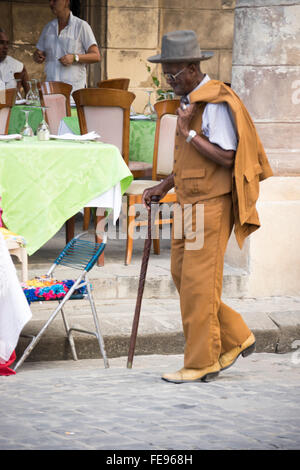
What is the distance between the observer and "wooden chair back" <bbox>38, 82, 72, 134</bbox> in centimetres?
844

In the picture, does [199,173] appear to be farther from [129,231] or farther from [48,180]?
[129,231]

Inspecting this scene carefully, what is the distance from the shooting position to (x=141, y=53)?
1323 centimetres

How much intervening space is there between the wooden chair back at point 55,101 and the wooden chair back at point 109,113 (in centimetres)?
114

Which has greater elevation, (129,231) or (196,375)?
(129,231)

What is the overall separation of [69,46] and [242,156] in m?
5.65

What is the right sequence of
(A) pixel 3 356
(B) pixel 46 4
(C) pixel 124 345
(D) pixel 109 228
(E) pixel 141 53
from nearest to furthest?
(A) pixel 3 356, (C) pixel 124 345, (D) pixel 109 228, (E) pixel 141 53, (B) pixel 46 4

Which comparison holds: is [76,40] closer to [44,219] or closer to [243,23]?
[243,23]

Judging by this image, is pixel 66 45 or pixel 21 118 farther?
pixel 66 45

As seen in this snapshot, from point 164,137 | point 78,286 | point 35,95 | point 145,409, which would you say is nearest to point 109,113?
point 164,137

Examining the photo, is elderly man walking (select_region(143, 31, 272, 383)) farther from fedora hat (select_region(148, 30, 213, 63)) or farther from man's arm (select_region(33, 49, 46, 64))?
man's arm (select_region(33, 49, 46, 64))

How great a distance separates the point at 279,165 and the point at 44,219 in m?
1.96

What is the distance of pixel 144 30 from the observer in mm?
13203

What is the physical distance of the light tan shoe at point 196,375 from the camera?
15.8 feet

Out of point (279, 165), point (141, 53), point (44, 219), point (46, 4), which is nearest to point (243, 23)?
point (279, 165)
